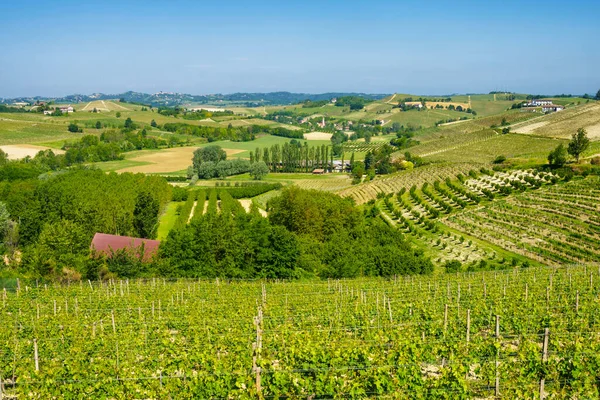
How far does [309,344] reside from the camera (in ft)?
41.5

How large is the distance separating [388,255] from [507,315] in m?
17.2

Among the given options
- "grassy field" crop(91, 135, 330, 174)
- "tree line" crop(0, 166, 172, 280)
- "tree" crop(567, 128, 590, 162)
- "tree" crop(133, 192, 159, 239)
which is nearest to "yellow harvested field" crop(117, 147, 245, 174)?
"grassy field" crop(91, 135, 330, 174)

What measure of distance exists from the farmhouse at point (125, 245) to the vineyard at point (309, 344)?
954 centimetres

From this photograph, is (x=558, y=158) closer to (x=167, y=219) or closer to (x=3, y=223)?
(x=167, y=219)

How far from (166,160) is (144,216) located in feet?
207

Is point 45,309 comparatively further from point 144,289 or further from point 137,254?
point 137,254

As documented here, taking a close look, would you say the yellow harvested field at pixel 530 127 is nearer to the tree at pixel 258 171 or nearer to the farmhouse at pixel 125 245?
the tree at pixel 258 171

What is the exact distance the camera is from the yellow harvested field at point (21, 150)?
99.8 metres

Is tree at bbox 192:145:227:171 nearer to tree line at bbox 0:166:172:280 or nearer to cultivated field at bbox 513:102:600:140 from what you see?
tree line at bbox 0:166:172:280

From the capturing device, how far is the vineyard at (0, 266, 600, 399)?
35.5 ft

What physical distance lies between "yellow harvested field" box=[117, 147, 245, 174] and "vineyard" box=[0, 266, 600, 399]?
7268 cm

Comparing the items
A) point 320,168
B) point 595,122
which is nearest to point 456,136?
point 595,122

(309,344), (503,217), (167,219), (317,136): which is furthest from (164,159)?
(309,344)

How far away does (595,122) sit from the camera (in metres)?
94.0
